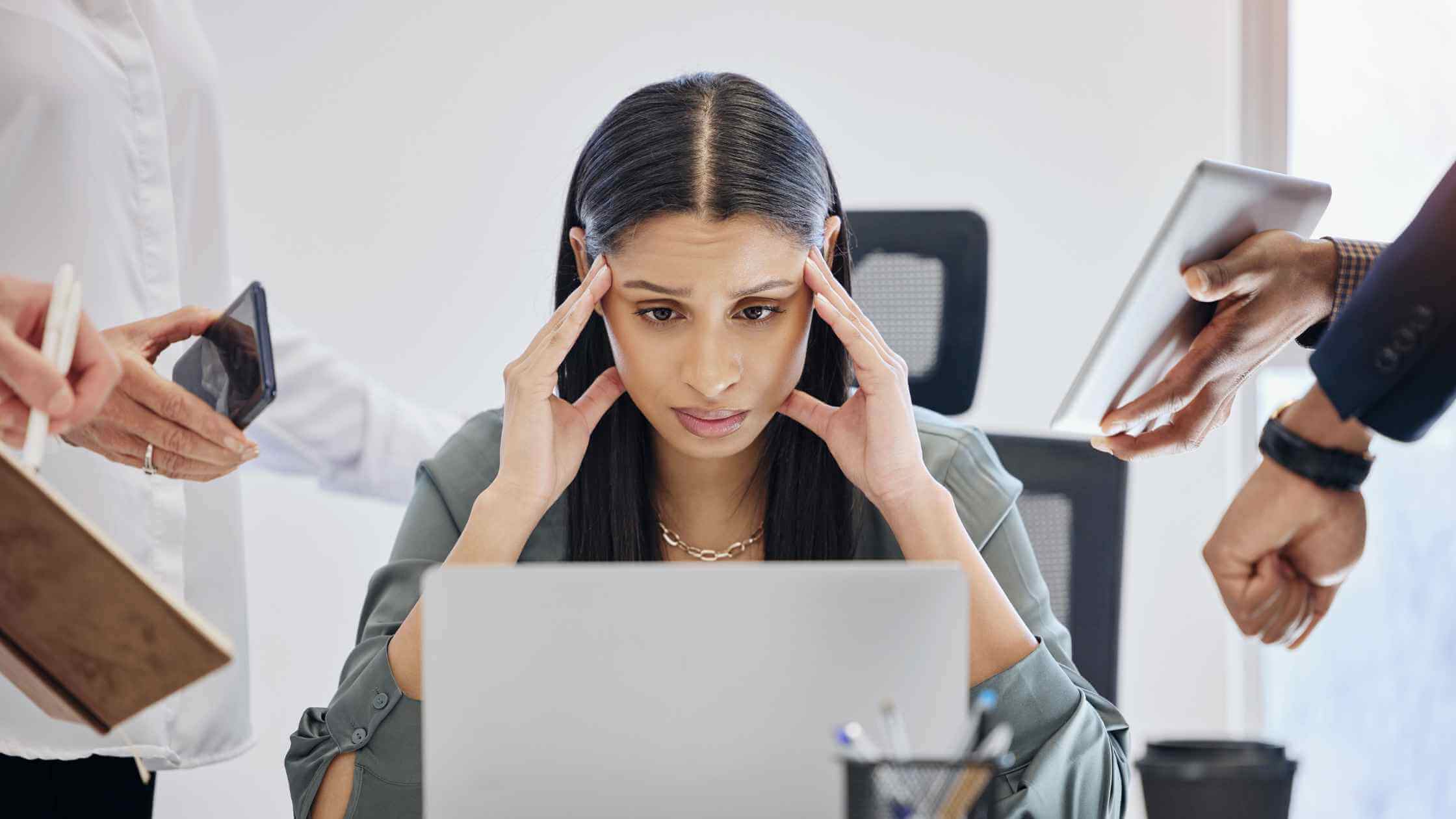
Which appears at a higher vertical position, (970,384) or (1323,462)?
(970,384)

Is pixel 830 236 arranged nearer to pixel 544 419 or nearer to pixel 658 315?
pixel 658 315

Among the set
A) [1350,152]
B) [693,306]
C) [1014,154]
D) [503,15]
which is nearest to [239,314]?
[693,306]

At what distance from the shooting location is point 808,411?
146cm

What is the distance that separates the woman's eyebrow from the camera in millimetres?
1317

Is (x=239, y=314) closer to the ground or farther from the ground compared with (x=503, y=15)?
closer to the ground

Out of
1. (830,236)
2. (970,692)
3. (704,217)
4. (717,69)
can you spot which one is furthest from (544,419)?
(717,69)

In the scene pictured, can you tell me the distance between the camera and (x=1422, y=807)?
255cm

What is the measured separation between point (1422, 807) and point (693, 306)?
2116mm

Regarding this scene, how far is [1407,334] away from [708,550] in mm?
886

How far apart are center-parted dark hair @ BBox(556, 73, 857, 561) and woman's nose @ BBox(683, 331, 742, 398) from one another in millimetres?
136

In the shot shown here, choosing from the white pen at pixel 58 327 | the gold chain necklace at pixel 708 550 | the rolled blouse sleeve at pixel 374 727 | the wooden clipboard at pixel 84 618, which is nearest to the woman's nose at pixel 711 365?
the gold chain necklace at pixel 708 550

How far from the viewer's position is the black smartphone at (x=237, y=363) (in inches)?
40.9

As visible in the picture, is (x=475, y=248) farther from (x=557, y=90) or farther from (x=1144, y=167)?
(x=1144, y=167)

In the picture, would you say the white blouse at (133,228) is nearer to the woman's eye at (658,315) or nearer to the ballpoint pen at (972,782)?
the woman's eye at (658,315)
